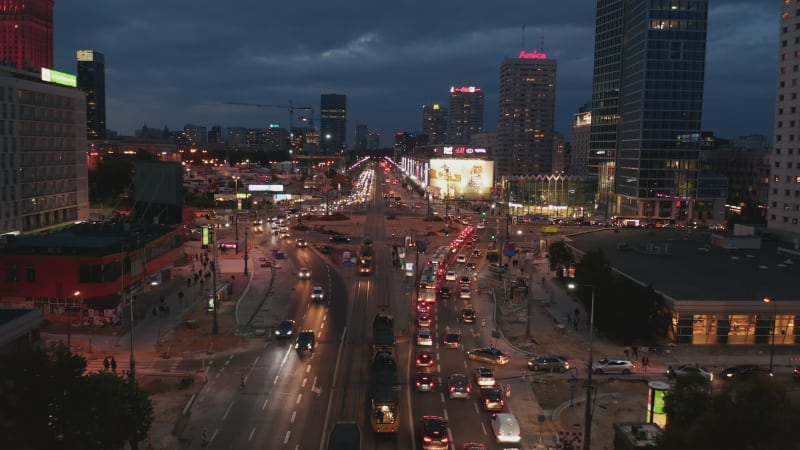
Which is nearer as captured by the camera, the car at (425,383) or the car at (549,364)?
the car at (425,383)

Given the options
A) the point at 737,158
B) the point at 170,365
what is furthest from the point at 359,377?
the point at 737,158

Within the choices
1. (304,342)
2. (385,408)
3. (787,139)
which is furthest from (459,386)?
(787,139)

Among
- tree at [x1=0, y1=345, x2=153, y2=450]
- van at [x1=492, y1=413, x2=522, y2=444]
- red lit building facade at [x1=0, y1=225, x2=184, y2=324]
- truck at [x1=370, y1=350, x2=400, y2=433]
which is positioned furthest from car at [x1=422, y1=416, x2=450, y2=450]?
red lit building facade at [x1=0, y1=225, x2=184, y2=324]

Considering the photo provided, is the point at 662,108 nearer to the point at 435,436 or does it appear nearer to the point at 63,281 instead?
the point at 63,281

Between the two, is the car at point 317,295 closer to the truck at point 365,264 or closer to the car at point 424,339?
the truck at point 365,264

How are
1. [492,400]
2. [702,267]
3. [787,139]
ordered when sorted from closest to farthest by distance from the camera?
[492,400], [702,267], [787,139]

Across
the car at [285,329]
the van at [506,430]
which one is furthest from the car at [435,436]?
the car at [285,329]
